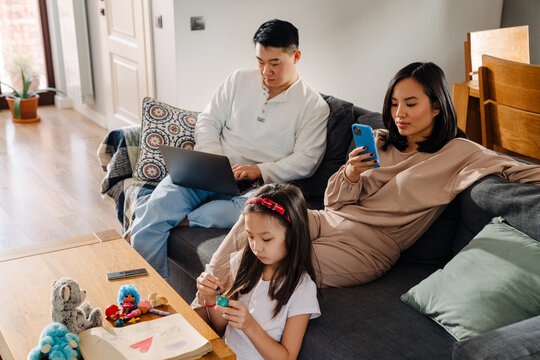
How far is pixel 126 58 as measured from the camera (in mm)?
4312

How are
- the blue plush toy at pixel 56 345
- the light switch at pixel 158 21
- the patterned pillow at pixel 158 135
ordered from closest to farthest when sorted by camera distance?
the blue plush toy at pixel 56 345 → the patterned pillow at pixel 158 135 → the light switch at pixel 158 21

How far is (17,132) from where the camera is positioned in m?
Answer: 4.69

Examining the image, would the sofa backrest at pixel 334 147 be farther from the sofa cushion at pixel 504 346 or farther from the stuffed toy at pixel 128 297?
the sofa cushion at pixel 504 346

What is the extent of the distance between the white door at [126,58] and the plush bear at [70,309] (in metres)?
2.64

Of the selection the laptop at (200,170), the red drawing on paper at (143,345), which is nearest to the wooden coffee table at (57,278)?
the red drawing on paper at (143,345)

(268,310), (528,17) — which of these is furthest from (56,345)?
(528,17)

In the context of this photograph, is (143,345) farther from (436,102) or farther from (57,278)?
(436,102)

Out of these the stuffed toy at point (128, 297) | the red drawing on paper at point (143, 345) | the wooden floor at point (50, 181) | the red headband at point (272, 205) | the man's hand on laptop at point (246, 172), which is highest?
the red headband at point (272, 205)

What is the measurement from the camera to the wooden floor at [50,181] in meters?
3.17

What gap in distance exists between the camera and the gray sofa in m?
1.31

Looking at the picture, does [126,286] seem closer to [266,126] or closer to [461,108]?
[266,126]

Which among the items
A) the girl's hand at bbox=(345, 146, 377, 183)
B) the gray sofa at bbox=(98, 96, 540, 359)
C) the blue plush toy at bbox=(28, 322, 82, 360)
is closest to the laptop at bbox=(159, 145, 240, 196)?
the gray sofa at bbox=(98, 96, 540, 359)

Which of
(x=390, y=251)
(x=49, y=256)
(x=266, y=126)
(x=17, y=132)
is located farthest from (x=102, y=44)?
(x=390, y=251)

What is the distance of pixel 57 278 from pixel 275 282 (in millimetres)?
649
